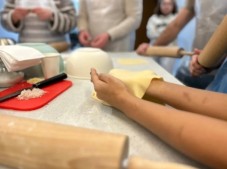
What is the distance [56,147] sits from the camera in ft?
1.02

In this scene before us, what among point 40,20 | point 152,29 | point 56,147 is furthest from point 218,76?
point 152,29

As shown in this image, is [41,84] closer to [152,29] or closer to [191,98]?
[191,98]

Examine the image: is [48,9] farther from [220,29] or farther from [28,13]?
[220,29]

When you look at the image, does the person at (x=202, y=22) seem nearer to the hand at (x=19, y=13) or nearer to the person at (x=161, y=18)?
the hand at (x=19, y=13)

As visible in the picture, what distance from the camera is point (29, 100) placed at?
2.01 feet

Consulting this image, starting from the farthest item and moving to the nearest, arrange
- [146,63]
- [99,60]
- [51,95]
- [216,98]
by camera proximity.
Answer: [146,63] → [99,60] → [51,95] → [216,98]

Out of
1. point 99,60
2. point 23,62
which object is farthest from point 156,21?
point 23,62

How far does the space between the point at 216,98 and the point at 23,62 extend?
510 mm

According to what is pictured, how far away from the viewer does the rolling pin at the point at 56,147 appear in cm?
29

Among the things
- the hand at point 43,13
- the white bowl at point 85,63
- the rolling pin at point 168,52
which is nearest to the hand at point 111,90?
the white bowl at point 85,63

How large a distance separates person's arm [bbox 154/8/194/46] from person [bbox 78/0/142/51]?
0.19m

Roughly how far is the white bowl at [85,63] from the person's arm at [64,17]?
606 mm

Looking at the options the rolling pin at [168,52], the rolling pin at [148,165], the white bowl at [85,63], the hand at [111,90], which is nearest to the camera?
the rolling pin at [148,165]

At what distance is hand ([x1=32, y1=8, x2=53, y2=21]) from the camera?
1.33m
